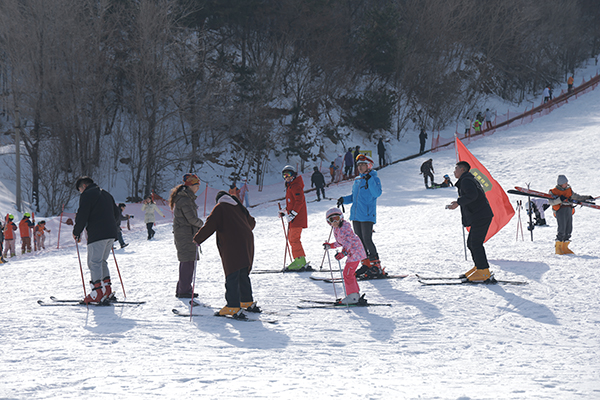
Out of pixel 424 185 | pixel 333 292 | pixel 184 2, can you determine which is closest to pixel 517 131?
pixel 424 185

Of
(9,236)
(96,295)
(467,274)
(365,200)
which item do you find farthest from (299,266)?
(9,236)

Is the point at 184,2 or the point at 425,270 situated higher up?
the point at 184,2

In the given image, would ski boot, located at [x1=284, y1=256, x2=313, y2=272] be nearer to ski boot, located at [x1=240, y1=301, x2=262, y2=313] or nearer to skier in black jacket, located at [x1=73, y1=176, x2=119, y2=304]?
ski boot, located at [x1=240, y1=301, x2=262, y2=313]

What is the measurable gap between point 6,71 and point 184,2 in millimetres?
10863

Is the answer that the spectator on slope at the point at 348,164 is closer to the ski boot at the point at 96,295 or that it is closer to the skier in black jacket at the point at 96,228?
the skier in black jacket at the point at 96,228

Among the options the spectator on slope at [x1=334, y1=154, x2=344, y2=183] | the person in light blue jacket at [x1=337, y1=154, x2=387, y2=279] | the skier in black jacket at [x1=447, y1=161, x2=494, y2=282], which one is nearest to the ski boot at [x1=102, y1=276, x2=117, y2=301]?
the person in light blue jacket at [x1=337, y1=154, x2=387, y2=279]

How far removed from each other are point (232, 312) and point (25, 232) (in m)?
11.1

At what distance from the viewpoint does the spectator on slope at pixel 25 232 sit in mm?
14592

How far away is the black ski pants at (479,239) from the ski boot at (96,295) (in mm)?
4728

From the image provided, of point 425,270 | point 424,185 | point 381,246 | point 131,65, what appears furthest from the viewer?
point 131,65

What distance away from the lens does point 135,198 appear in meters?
28.2

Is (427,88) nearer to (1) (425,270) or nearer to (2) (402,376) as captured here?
(1) (425,270)

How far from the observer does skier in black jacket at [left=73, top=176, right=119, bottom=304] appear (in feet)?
21.2

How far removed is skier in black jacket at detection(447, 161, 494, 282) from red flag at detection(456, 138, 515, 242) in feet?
7.17
